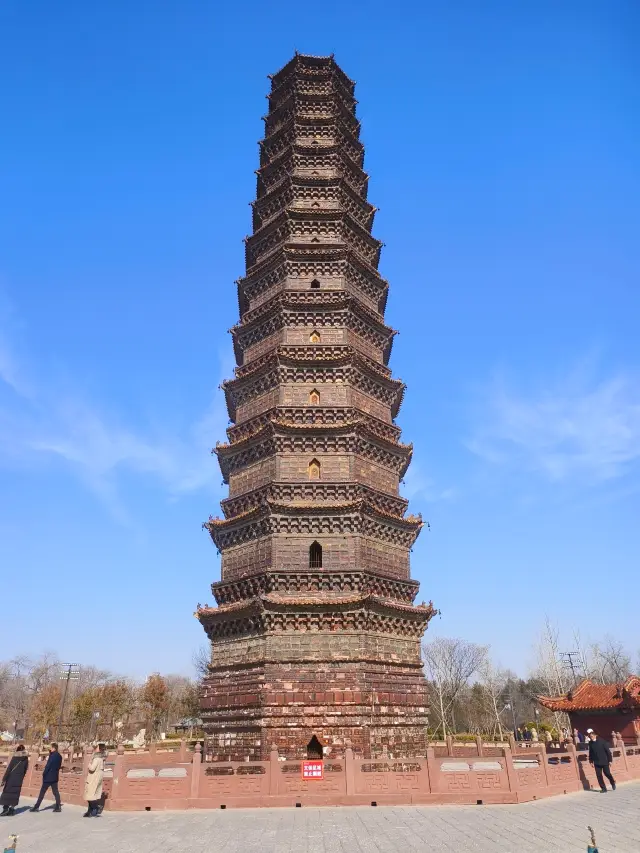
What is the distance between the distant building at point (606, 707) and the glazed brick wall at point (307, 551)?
9.50m

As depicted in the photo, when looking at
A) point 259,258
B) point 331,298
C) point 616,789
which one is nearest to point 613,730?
point 616,789

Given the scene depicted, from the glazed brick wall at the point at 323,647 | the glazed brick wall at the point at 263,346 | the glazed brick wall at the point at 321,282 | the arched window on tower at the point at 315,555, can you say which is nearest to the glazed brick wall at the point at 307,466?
the arched window on tower at the point at 315,555

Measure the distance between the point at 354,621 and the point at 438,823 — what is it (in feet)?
26.5

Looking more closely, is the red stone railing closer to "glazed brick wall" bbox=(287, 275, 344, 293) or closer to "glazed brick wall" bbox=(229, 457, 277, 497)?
"glazed brick wall" bbox=(229, 457, 277, 497)

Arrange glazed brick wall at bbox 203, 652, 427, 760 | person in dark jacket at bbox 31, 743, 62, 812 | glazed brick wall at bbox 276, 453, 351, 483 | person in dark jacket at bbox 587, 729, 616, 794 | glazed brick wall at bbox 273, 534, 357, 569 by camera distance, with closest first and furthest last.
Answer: person in dark jacket at bbox 31, 743, 62, 812 → person in dark jacket at bbox 587, 729, 616, 794 → glazed brick wall at bbox 203, 652, 427, 760 → glazed brick wall at bbox 273, 534, 357, 569 → glazed brick wall at bbox 276, 453, 351, 483

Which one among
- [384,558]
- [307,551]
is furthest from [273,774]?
[384,558]

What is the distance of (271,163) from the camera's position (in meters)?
30.2

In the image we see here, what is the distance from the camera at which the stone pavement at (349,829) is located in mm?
10195

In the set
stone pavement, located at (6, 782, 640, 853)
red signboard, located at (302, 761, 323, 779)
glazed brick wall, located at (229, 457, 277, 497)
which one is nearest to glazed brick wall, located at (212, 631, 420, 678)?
red signboard, located at (302, 761, 323, 779)

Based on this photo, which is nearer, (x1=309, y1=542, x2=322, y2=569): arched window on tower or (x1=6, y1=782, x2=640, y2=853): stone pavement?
(x1=6, y1=782, x2=640, y2=853): stone pavement

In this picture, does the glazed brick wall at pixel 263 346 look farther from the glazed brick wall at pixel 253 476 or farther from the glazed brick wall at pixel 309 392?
the glazed brick wall at pixel 253 476

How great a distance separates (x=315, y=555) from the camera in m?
21.3

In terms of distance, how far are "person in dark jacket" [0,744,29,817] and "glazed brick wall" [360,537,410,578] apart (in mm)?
11016

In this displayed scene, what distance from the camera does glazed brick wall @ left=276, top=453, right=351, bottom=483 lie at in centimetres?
2239
